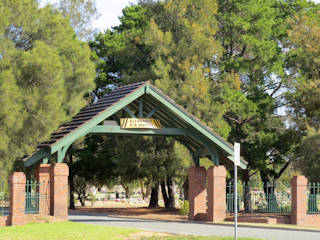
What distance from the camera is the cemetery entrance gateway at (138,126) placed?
21922mm

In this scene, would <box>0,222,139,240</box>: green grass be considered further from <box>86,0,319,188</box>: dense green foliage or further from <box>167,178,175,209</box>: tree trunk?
<box>167,178,175,209</box>: tree trunk

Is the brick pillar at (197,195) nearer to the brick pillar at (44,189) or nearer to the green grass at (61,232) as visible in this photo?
the brick pillar at (44,189)

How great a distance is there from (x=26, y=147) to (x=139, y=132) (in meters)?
4.85

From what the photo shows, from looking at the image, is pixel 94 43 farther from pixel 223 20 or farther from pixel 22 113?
pixel 22 113

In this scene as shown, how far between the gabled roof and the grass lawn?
10.3ft

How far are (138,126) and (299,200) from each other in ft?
23.3

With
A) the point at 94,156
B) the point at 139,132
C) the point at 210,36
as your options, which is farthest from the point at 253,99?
the point at 139,132

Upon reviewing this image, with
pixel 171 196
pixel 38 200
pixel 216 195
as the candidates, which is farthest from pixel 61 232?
pixel 171 196

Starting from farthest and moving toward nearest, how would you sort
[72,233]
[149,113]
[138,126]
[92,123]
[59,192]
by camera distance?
[149,113] < [138,126] < [92,123] < [59,192] < [72,233]

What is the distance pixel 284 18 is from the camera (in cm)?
4059

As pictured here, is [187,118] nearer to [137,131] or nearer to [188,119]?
[188,119]

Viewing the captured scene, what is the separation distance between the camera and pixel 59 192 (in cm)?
2189

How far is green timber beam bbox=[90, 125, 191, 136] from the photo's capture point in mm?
22703

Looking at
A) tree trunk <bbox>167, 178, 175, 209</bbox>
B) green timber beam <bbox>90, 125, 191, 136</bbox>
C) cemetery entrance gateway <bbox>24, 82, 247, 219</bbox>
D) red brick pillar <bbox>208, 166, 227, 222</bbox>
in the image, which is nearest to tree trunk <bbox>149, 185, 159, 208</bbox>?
tree trunk <bbox>167, 178, 175, 209</bbox>
